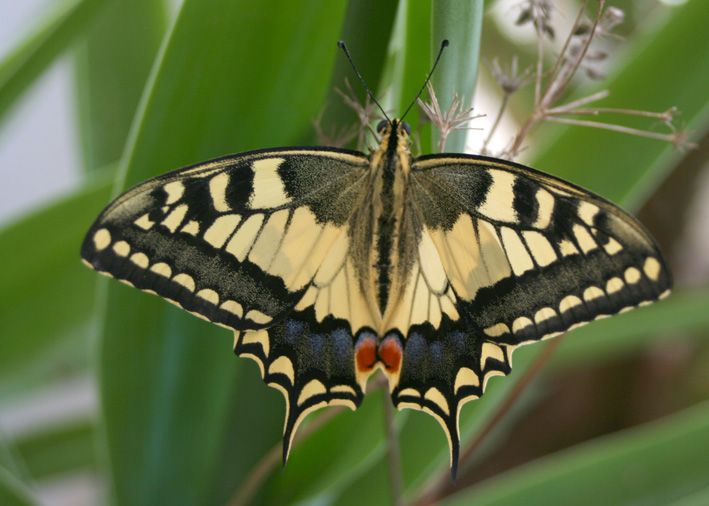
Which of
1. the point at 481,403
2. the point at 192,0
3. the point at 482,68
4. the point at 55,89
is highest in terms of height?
the point at 482,68

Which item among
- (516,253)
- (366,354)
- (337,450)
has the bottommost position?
(337,450)

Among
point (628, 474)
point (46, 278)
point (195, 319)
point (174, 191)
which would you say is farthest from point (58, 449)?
point (628, 474)

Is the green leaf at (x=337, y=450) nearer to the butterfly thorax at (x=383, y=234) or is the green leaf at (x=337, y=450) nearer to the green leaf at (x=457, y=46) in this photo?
the butterfly thorax at (x=383, y=234)

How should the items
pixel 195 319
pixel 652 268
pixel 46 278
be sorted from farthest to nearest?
pixel 46 278 < pixel 195 319 < pixel 652 268

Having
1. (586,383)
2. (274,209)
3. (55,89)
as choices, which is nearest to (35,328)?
(274,209)

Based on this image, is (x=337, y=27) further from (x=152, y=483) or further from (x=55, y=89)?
(x=55, y=89)

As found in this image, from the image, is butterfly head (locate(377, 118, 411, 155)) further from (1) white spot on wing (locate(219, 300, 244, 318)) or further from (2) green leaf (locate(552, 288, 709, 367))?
(2) green leaf (locate(552, 288, 709, 367))

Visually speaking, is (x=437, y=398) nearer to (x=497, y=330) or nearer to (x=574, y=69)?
(x=497, y=330)

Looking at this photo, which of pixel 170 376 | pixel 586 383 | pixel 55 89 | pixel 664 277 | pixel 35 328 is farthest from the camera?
pixel 55 89
